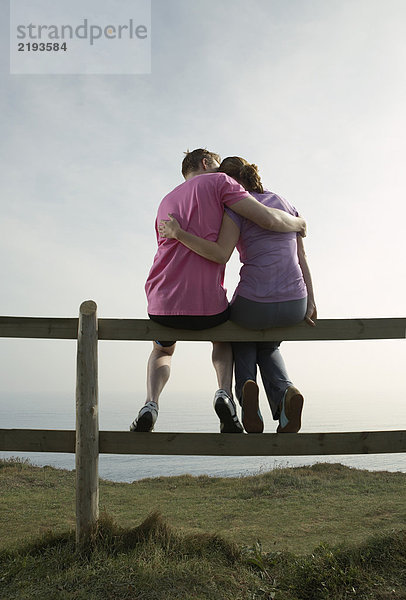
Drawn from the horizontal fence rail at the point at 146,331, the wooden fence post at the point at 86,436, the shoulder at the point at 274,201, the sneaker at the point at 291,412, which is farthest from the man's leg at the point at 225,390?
the shoulder at the point at 274,201

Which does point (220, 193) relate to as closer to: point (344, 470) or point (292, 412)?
point (292, 412)

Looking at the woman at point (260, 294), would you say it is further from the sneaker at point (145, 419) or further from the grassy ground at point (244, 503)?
the grassy ground at point (244, 503)

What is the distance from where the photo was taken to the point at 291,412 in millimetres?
3508

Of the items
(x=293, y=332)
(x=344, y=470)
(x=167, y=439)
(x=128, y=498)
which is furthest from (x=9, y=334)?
(x=344, y=470)

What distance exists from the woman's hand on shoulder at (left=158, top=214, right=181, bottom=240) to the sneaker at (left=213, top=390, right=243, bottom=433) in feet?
3.81

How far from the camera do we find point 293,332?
3746 mm

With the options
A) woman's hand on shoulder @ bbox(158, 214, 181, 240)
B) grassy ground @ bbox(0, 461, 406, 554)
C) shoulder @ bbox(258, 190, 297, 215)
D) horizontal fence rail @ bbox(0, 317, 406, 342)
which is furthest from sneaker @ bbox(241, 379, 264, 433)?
grassy ground @ bbox(0, 461, 406, 554)

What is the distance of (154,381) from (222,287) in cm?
85

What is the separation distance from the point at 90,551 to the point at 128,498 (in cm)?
448

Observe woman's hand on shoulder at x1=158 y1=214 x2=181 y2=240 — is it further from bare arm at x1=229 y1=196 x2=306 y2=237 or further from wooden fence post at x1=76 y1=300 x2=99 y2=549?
wooden fence post at x1=76 y1=300 x2=99 y2=549

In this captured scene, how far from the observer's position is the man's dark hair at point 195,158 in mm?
3893

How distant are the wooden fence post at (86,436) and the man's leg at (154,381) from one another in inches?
12.5

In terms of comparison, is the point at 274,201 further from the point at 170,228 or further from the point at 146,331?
the point at 146,331

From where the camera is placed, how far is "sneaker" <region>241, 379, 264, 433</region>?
11.3ft
